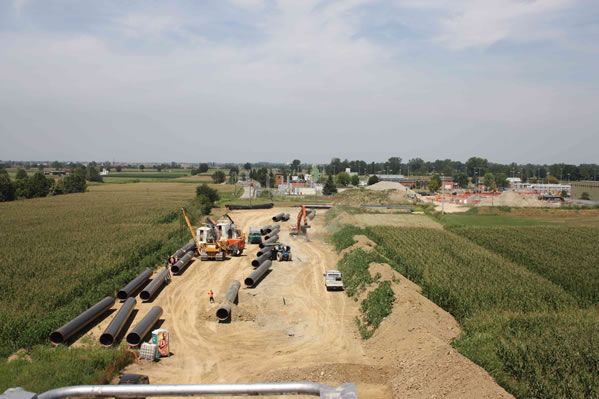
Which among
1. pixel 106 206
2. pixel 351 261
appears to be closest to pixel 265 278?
pixel 351 261

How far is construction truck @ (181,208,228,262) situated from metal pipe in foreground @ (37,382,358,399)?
26988 millimetres

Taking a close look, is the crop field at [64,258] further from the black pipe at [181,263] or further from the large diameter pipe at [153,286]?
the black pipe at [181,263]

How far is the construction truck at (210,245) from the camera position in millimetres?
30625

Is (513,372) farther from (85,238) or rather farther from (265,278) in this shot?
(85,238)

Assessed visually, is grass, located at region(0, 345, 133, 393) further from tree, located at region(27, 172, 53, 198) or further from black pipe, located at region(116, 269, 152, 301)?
tree, located at region(27, 172, 53, 198)

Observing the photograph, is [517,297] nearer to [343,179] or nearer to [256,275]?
[256,275]

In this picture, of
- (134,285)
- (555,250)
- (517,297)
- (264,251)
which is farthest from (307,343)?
(555,250)

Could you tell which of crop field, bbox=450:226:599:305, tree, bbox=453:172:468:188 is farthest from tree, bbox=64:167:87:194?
tree, bbox=453:172:468:188

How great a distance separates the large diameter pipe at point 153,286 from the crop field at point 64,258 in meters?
2.07

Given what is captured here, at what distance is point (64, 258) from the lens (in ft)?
89.9

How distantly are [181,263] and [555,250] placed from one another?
30199 millimetres

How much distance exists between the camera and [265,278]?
27156 mm

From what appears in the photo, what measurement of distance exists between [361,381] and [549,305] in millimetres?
12261

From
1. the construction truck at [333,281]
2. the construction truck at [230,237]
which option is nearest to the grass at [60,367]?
the construction truck at [333,281]
